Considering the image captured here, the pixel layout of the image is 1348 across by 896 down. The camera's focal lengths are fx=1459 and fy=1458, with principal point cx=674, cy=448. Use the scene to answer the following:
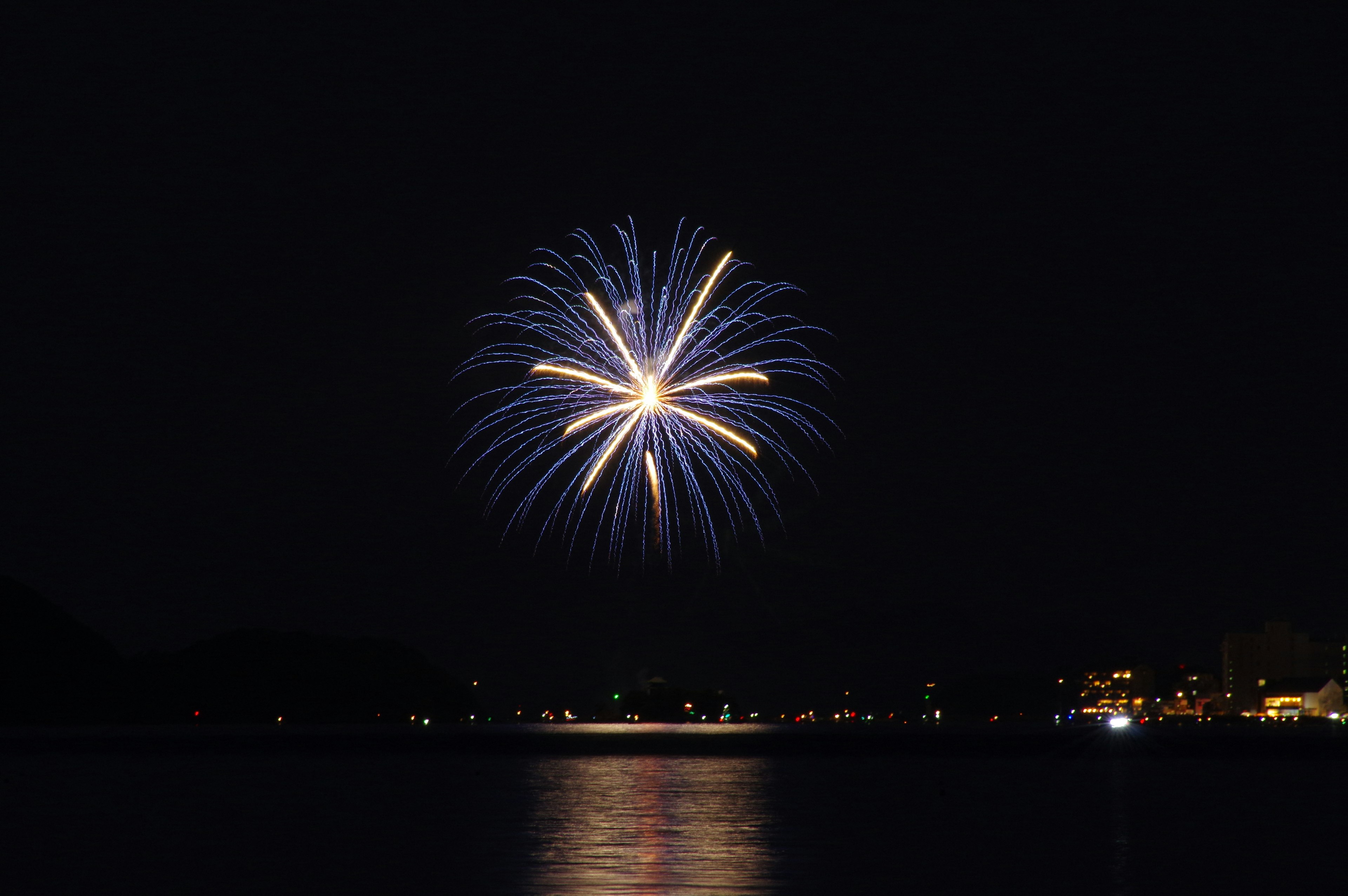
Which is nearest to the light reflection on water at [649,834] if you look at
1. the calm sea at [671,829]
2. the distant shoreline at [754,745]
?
the calm sea at [671,829]

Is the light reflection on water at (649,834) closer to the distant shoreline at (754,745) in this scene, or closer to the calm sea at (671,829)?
the calm sea at (671,829)

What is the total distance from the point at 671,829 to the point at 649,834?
1993 millimetres

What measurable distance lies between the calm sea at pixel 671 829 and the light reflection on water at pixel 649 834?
0.18 metres

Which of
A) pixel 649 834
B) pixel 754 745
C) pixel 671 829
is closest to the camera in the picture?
pixel 649 834

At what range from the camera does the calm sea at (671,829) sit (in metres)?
34.3

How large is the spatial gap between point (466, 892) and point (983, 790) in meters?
45.4

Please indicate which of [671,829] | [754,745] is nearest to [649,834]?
[671,829]

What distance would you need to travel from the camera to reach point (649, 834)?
4634 centimetres

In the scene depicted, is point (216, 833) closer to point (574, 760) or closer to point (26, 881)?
point (26, 881)

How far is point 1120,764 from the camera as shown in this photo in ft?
338

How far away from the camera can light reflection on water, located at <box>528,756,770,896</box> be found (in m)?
33.1

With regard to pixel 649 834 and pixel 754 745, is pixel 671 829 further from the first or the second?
pixel 754 745

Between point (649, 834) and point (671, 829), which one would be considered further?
point (671, 829)

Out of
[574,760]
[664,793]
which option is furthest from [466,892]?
[574,760]
